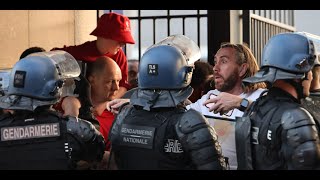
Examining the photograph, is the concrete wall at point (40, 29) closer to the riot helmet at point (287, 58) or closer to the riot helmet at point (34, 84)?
the riot helmet at point (34, 84)

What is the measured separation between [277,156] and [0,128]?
4.76 feet

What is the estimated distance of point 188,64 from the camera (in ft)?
13.4

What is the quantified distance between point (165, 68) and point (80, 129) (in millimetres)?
552

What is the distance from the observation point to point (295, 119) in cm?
346

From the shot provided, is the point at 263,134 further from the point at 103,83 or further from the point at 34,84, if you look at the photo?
the point at 103,83

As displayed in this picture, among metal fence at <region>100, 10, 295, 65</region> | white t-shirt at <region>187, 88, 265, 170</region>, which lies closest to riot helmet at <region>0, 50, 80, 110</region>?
white t-shirt at <region>187, 88, 265, 170</region>

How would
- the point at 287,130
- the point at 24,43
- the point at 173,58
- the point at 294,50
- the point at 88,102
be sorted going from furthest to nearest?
the point at 24,43, the point at 88,102, the point at 173,58, the point at 294,50, the point at 287,130

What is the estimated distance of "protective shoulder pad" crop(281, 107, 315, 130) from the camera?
3.45 m

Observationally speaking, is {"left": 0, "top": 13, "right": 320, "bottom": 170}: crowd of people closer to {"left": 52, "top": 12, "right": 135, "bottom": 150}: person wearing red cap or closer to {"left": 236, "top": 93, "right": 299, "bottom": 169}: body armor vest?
{"left": 236, "top": 93, "right": 299, "bottom": 169}: body armor vest

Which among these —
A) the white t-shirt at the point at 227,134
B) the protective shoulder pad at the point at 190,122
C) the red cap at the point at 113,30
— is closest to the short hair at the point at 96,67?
the red cap at the point at 113,30

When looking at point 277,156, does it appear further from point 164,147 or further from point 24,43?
point 24,43

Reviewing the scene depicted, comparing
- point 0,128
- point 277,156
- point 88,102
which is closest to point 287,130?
point 277,156

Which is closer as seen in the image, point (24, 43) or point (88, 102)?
point (88, 102)

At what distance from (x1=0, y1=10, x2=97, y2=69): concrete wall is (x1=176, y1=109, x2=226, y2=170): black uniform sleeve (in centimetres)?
348
